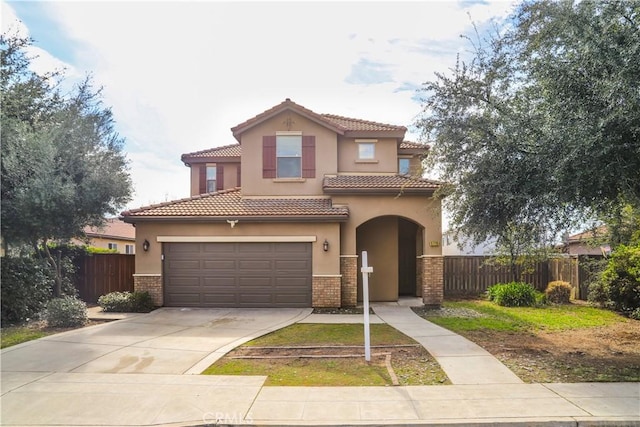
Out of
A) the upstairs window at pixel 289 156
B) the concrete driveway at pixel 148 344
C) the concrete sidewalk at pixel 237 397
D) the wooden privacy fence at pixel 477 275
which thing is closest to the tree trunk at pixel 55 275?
the concrete driveway at pixel 148 344

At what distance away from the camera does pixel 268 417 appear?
16.9 ft

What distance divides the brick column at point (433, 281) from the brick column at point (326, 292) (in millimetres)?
3078

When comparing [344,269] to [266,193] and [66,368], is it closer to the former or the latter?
[266,193]

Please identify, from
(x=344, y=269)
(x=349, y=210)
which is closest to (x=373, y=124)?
(x=349, y=210)

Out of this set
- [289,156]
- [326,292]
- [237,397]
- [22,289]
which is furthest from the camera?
[289,156]

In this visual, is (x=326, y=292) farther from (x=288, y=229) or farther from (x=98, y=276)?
(x=98, y=276)

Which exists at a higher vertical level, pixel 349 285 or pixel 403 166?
pixel 403 166

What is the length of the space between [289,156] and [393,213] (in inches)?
174

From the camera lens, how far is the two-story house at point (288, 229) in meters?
13.7

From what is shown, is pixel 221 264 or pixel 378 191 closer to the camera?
pixel 221 264

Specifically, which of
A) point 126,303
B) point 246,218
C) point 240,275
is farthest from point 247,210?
point 126,303

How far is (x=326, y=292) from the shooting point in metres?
13.7

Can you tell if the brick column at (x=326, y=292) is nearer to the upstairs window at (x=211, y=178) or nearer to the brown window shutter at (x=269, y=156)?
the brown window shutter at (x=269, y=156)

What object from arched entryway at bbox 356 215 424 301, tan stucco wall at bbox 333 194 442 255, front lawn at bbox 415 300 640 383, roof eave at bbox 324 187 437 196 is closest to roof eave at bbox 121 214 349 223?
tan stucco wall at bbox 333 194 442 255
